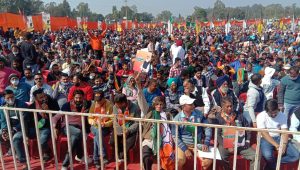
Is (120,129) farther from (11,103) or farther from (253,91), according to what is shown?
(253,91)

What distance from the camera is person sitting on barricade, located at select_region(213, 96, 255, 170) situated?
4195mm

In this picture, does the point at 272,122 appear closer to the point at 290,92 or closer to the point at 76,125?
the point at 290,92

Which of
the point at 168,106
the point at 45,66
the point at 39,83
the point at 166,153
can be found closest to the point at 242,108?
the point at 168,106

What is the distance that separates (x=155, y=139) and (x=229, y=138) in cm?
108

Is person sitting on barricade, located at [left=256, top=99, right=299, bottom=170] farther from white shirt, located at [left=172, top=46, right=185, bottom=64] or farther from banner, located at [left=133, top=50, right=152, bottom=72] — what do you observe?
white shirt, located at [left=172, top=46, right=185, bottom=64]

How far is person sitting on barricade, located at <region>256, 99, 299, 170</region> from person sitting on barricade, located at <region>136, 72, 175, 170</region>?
1406mm

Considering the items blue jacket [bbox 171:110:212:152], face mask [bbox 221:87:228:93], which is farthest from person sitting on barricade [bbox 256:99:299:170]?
face mask [bbox 221:87:228:93]

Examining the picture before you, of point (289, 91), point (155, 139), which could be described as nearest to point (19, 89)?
point (155, 139)

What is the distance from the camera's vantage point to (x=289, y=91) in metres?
6.71

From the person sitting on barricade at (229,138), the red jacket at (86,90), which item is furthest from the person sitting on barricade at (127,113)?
the red jacket at (86,90)

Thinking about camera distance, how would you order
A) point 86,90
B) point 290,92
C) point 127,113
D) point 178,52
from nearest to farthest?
point 127,113
point 86,90
point 290,92
point 178,52

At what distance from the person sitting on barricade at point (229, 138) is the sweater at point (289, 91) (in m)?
2.34

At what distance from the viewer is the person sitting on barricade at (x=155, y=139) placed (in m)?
4.20

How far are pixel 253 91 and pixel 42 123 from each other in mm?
4147
